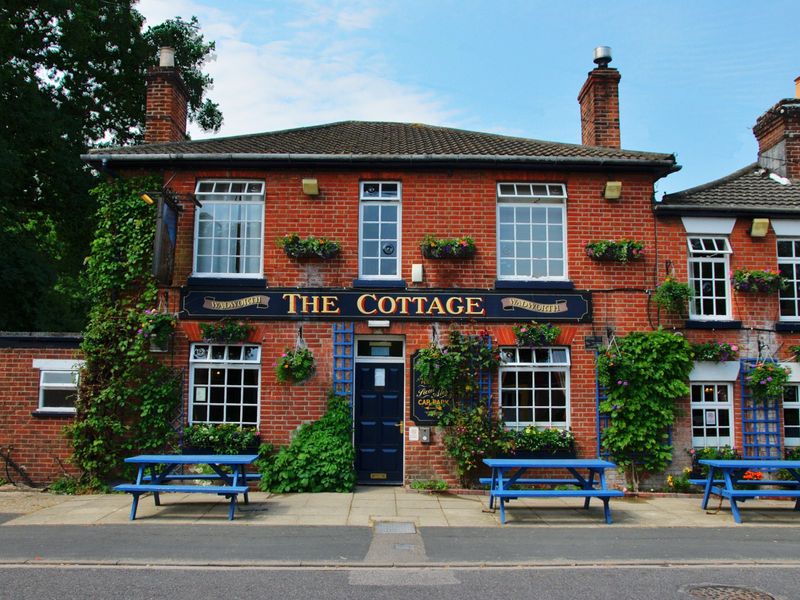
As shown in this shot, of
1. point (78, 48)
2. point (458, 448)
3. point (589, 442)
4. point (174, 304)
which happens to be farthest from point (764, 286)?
point (78, 48)

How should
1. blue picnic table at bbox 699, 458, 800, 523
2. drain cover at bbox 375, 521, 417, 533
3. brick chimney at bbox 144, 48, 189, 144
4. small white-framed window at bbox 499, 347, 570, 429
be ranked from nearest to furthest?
drain cover at bbox 375, 521, 417, 533 → blue picnic table at bbox 699, 458, 800, 523 → small white-framed window at bbox 499, 347, 570, 429 → brick chimney at bbox 144, 48, 189, 144

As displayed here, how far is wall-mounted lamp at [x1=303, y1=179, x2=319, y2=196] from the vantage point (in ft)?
38.6

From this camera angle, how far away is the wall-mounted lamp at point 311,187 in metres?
11.8

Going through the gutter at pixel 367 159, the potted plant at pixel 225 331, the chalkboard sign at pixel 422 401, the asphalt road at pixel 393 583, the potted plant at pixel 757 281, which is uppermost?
the gutter at pixel 367 159

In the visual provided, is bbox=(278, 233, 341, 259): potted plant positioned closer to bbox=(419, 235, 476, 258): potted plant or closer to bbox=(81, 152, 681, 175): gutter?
bbox=(81, 152, 681, 175): gutter

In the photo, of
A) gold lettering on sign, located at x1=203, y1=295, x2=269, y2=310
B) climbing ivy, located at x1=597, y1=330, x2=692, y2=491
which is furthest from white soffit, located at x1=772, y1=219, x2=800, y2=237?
gold lettering on sign, located at x1=203, y1=295, x2=269, y2=310

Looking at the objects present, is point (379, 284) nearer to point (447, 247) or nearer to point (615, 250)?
point (447, 247)

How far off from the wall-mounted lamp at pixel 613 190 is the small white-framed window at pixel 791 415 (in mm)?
4630

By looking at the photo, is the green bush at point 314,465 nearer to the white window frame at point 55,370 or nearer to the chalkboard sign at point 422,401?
the chalkboard sign at point 422,401

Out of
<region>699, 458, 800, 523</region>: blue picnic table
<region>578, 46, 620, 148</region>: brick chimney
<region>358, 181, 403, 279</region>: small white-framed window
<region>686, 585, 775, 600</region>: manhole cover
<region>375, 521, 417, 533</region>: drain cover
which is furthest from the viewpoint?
<region>578, 46, 620, 148</region>: brick chimney

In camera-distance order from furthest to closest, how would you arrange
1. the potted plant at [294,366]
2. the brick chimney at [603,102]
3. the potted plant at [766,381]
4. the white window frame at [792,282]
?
1. the brick chimney at [603,102]
2. the white window frame at [792,282]
3. the potted plant at [766,381]
4. the potted plant at [294,366]

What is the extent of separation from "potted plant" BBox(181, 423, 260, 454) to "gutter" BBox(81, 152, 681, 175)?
477 centimetres

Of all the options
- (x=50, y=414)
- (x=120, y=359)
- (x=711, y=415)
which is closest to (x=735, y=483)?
(x=711, y=415)

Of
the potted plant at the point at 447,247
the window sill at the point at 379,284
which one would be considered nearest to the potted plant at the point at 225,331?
the window sill at the point at 379,284
